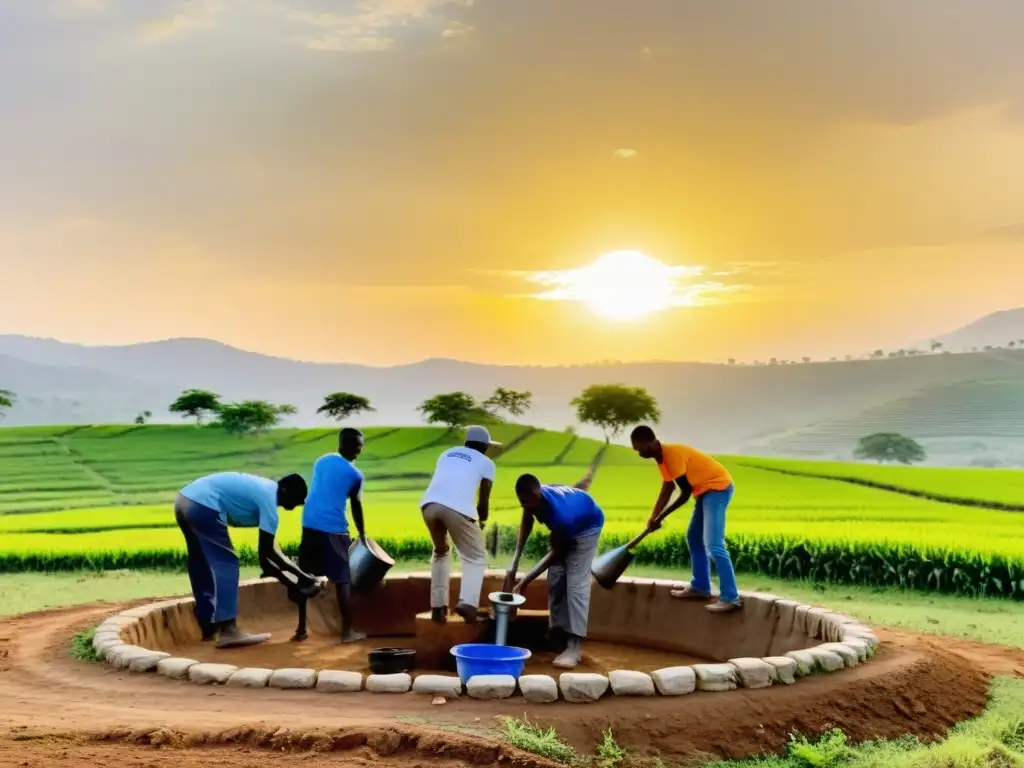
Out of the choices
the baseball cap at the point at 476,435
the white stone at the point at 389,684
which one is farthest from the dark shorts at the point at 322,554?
the white stone at the point at 389,684

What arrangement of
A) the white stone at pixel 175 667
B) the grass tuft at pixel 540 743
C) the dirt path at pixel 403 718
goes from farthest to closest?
the white stone at pixel 175 667 → the grass tuft at pixel 540 743 → the dirt path at pixel 403 718

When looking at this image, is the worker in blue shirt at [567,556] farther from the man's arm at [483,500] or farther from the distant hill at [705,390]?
the distant hill at [705,390]

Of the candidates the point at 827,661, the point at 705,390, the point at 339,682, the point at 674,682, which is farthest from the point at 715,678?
the point at 705,390

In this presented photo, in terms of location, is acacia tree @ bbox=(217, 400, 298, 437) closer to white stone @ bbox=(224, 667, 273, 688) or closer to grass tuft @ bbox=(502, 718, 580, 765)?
white stone @ bbox=(224, 667, 273, 688)

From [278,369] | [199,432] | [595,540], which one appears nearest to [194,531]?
[595,540]

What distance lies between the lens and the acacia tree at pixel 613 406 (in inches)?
1767

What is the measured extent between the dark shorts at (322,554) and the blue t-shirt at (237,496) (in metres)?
0.52

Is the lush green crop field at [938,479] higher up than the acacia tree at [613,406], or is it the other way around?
the acacia tree at [613,406]

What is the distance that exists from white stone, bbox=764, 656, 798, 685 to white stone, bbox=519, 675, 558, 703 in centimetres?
134

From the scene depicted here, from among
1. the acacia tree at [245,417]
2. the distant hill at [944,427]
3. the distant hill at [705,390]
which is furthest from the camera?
the distant hill at [705,390]

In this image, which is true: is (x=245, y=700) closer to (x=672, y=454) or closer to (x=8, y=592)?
(x=672, y=454)

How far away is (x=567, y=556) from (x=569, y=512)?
0.36 metres

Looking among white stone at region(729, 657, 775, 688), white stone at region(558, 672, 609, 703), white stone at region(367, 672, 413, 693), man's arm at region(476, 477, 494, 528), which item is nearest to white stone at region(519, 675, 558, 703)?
white stone at region(558, 672, 609, 703)

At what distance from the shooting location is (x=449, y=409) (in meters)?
41.3
